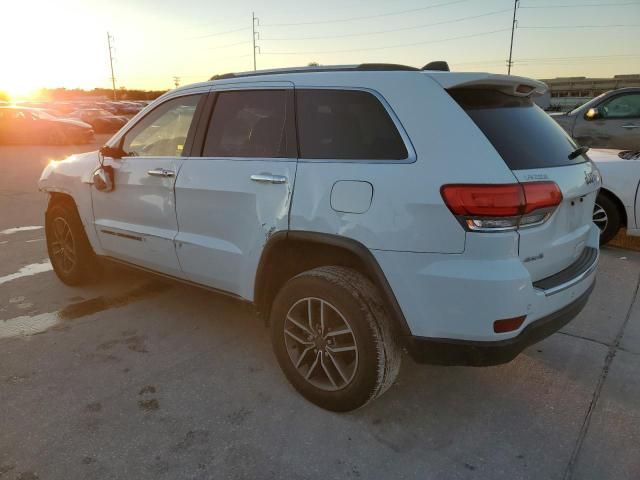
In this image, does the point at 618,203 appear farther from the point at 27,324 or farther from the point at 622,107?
the point at 27,324

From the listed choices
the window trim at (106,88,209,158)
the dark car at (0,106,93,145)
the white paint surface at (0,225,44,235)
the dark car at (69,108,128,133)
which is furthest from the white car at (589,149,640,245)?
the dark car at (69,108,128,133)

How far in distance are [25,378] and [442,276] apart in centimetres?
262

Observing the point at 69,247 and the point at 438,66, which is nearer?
the point at 438,66

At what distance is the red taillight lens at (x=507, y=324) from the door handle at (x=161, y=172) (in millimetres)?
2258

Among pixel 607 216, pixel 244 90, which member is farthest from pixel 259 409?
pixel 607 216

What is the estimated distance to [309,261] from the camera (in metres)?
2.87

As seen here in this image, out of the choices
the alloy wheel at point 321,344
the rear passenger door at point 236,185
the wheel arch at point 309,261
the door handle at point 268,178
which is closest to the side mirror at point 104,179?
the rear passenger door at point 236,185

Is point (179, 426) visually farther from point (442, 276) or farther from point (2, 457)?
point (442, 276)

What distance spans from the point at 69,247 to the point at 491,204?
3845 millimetres

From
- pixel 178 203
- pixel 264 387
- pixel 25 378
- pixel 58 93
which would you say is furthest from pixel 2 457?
pixel 58 93

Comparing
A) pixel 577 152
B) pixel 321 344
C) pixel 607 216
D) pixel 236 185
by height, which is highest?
pixel 577 152

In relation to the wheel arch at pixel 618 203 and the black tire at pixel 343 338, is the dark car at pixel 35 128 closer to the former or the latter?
the wheel arch at pixel 618 203

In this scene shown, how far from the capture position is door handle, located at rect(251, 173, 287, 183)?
2.73 meters

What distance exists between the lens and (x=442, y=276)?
86.9 inches
